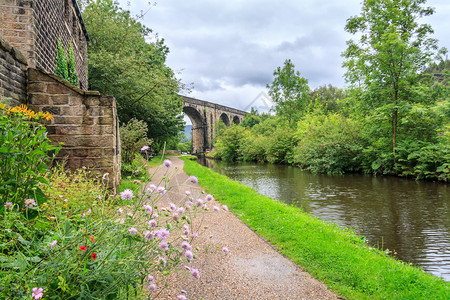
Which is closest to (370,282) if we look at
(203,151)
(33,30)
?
(33,30)

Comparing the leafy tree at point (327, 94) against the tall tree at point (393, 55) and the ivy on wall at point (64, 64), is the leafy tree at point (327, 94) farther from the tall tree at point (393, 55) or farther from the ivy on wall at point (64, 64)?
the ivy on wall at point (64, 64)

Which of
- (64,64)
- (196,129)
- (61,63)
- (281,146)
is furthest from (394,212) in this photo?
(196,129)

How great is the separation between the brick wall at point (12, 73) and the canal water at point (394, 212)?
6.51 meters

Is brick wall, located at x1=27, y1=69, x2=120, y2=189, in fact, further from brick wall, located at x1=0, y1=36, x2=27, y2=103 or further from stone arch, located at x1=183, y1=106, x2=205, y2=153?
stone arch, located at x1=183, y1=106, x2=205, y2=153

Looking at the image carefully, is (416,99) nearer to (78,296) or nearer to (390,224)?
(390,224)

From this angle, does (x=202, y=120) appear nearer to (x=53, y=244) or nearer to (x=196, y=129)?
(x=196, y=129)

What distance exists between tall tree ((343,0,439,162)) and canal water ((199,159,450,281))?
467cm

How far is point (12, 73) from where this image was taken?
4492 mm

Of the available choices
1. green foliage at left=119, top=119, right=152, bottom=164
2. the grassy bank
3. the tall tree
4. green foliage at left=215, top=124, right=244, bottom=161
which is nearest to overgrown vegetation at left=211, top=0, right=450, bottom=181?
the tall tree

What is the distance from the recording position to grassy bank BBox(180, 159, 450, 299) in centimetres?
280

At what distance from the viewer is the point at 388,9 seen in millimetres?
14797

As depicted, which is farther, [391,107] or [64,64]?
[391,107]

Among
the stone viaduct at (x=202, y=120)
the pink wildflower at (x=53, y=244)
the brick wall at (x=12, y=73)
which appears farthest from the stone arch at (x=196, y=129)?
the pink wildflower at (x=53, y=244)

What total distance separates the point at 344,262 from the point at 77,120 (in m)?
5.02
